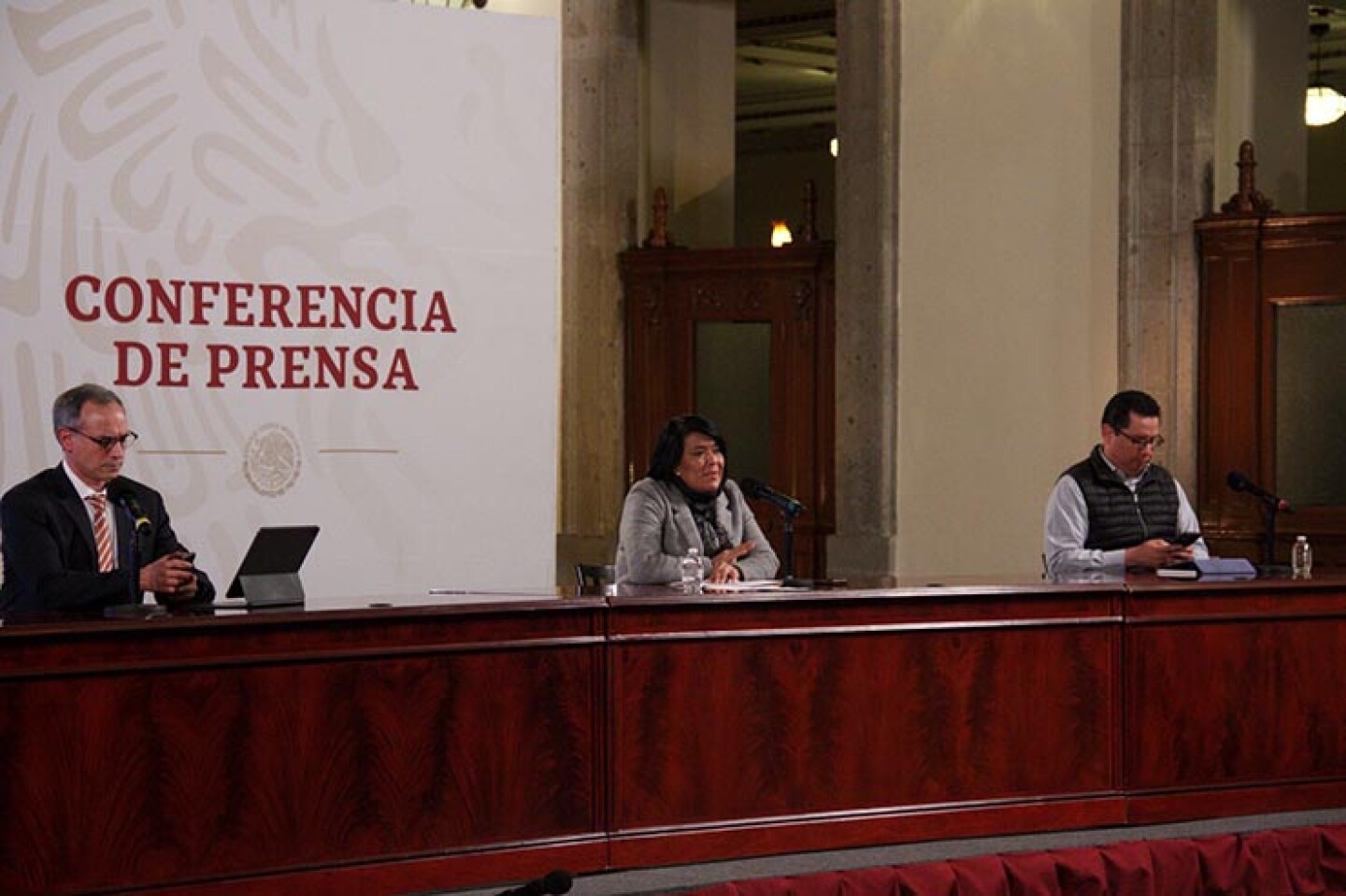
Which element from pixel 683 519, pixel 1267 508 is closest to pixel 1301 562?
pixel 1267 508

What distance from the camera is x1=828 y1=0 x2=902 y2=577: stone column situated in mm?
11172

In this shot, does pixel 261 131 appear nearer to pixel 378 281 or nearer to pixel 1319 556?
pixel 378 281

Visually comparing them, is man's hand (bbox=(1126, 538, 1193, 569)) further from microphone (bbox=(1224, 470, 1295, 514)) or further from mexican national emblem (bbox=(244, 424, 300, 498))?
mexican national emblem (bbox=(244, 424, 300, 498))

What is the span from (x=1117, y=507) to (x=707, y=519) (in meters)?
1.42

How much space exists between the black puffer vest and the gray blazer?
111 centimetres

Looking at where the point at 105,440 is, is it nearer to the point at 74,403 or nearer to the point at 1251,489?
the point at 74,403

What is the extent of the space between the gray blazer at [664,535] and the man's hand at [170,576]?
65.3 inches

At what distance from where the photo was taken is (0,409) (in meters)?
7.27

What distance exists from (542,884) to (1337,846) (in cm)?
433

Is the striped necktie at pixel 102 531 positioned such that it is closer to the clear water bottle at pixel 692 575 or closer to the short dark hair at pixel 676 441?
the clear water bottle at pixel 692 575

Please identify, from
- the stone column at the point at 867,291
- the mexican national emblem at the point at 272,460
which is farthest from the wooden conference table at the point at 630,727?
the stone column at the point at 867,291

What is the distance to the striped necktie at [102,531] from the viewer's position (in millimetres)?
6133

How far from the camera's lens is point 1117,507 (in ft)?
24.4

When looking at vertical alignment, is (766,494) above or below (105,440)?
below
